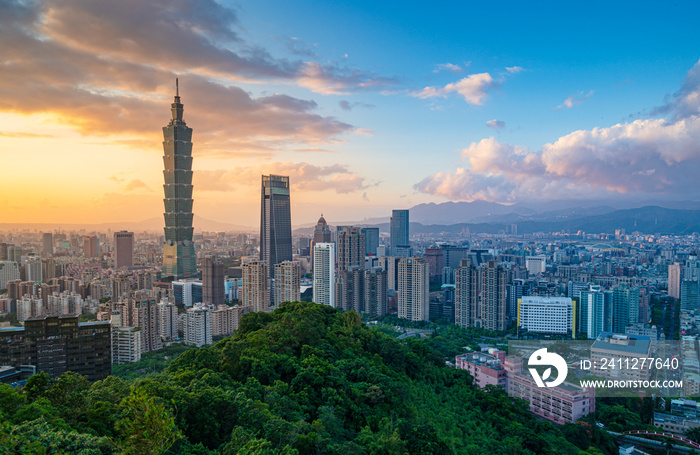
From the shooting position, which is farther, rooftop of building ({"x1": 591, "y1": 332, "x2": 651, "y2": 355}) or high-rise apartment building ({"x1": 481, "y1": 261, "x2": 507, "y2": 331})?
high-rise apartment building ({"x1": 481, "y1": 261, "x2": 507, "y2": 331})

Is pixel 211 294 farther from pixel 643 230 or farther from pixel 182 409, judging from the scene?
pixel 643 230

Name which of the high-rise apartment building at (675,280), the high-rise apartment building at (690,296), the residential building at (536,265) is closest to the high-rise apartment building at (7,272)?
the residential building at (536,265)

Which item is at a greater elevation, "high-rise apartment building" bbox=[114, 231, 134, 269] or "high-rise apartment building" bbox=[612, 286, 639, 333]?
"high-rise apartment building" bbox=[114, 231, 134, 269]

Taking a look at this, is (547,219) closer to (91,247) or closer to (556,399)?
(91,247)

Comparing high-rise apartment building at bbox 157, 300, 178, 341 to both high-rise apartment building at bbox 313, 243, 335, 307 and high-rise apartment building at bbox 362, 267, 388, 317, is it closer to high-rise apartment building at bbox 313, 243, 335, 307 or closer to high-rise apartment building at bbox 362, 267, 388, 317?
high-rise apartment building at bbox 313, 243, 335, 307

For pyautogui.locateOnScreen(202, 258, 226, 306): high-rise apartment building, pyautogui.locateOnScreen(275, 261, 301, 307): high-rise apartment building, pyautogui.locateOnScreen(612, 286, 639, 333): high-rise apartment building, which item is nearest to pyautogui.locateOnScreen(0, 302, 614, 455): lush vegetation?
pyautogui.locateOnScreen(612, 286, 639, 333): high-rise apartment building

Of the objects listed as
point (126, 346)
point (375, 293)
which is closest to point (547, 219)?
point (375, 293)

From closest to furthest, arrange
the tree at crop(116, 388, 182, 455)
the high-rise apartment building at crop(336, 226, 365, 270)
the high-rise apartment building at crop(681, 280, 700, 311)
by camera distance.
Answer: the tree at crop(116, 388, 182, 455), the high-rise apartment building at crop(681, 280, 700, 311), the high-rise apartment building at crop(336, 226, 365, 270)
